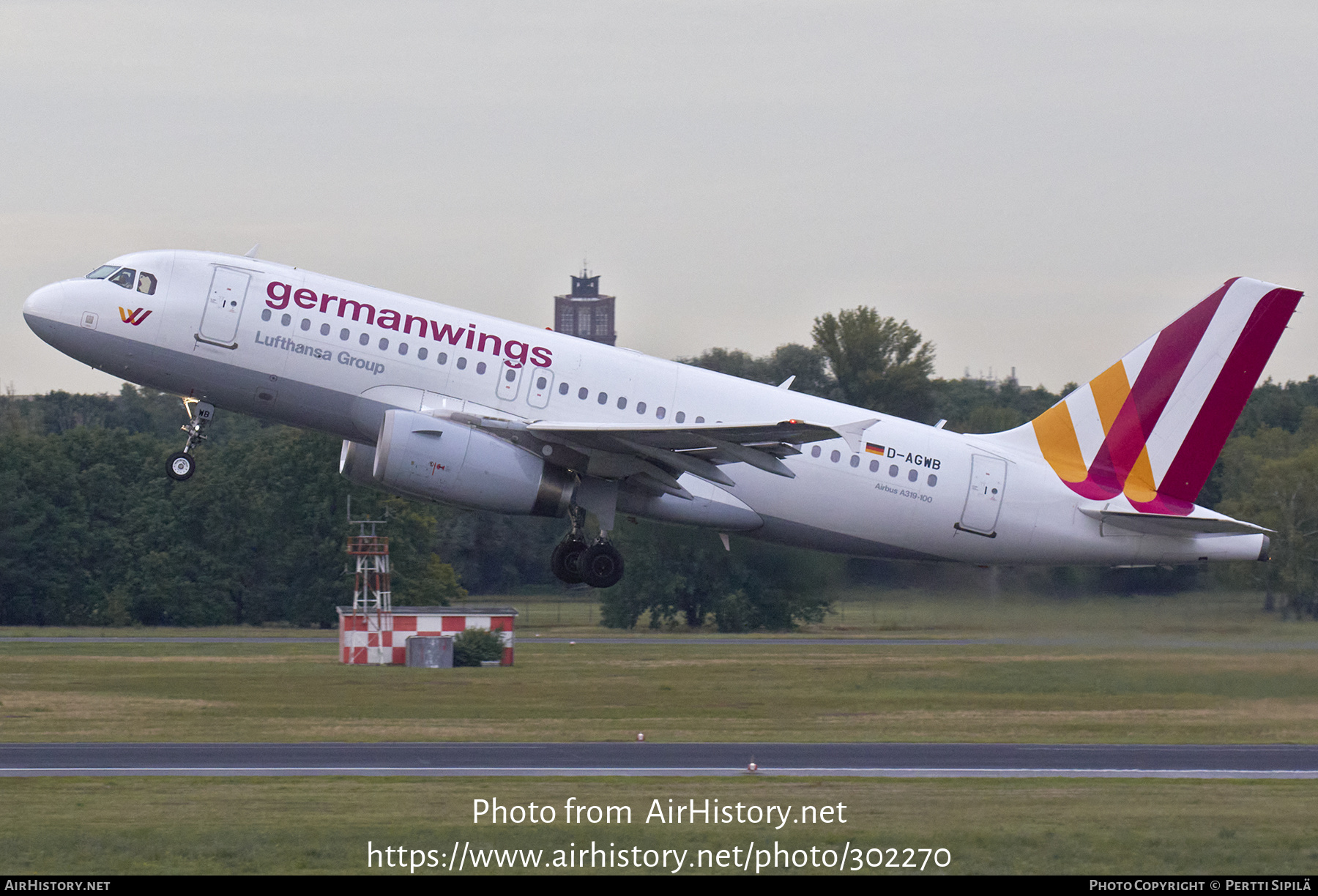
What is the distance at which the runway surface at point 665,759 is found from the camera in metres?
28.4

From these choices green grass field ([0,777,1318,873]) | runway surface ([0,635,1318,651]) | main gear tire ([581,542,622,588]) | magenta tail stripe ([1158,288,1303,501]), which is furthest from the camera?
runway surface ([0,635,1318,651])

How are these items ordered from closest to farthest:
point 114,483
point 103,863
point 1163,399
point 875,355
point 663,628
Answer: point 103,863, point 1163,399, point 875,355, point 663,628, point 114,483

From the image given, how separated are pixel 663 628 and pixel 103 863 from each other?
158ft

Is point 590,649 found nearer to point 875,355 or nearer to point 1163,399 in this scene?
point 875,355

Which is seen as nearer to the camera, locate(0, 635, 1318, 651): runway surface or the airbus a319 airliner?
the airbus a319 airliner

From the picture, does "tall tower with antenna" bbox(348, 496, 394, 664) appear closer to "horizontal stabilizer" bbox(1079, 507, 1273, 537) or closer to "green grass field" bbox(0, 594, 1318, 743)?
"green grass field" bbox(0, 594, 1318, 743)

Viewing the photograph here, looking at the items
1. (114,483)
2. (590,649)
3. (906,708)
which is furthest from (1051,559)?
(114,483)

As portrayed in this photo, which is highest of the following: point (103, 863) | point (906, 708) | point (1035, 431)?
point (1035, 431)

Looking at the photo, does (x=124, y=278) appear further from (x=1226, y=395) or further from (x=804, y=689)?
(x=804, y=689)

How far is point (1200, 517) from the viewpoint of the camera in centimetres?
2925

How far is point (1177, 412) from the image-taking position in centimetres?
3131

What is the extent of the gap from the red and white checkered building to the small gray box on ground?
0.95ft

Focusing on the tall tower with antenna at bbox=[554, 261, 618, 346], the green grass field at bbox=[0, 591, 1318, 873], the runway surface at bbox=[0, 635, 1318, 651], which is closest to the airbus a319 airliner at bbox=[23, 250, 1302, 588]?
the green grass field at bbox=[0, 591, 1318, 873]

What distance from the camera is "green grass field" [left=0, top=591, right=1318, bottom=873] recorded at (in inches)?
845
